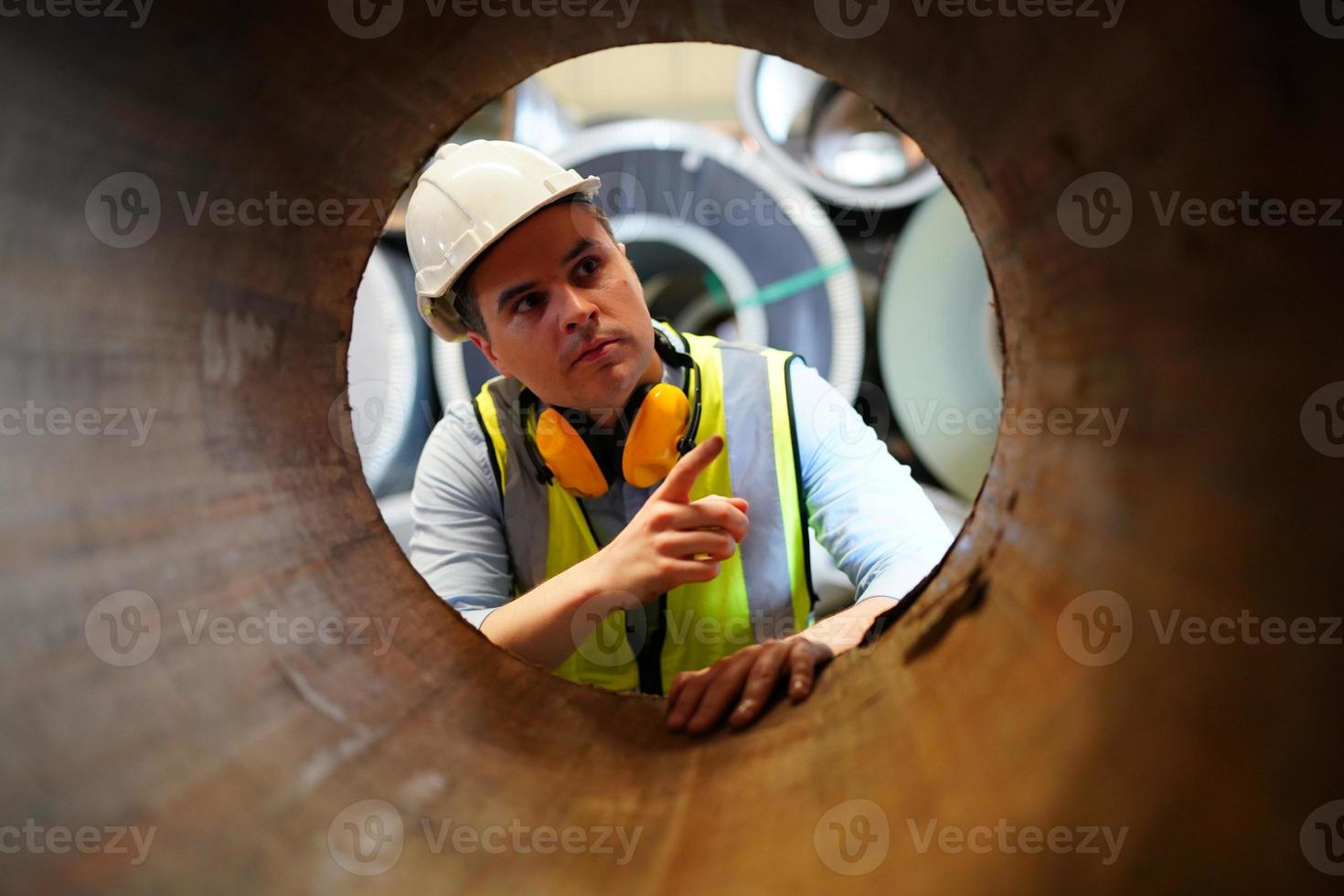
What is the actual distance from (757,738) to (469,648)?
1.05ft

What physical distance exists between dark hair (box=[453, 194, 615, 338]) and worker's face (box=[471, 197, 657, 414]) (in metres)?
0.01

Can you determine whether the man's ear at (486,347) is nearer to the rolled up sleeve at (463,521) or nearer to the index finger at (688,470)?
the rolled up sleeve at (463,521)

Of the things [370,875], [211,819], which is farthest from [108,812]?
[370,875]

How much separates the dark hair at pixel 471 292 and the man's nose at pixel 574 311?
0.50 ft

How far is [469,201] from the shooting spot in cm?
128

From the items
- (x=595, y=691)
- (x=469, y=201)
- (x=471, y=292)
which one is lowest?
(x=595, y=691)

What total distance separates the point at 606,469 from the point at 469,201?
452mm

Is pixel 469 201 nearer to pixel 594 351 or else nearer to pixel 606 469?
pixel 594 351

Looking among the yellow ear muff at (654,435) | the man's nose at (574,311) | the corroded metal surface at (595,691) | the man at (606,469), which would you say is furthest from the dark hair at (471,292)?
the corroded metal surface at (595,691)

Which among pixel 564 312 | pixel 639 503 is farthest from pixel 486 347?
pixel 639 503

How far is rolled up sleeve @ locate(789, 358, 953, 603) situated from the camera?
124cm

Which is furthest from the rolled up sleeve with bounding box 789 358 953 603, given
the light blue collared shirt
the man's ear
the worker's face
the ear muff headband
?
the man's ear

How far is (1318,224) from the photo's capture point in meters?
0.42

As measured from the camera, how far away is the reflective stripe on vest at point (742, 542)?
1428 millimetres
